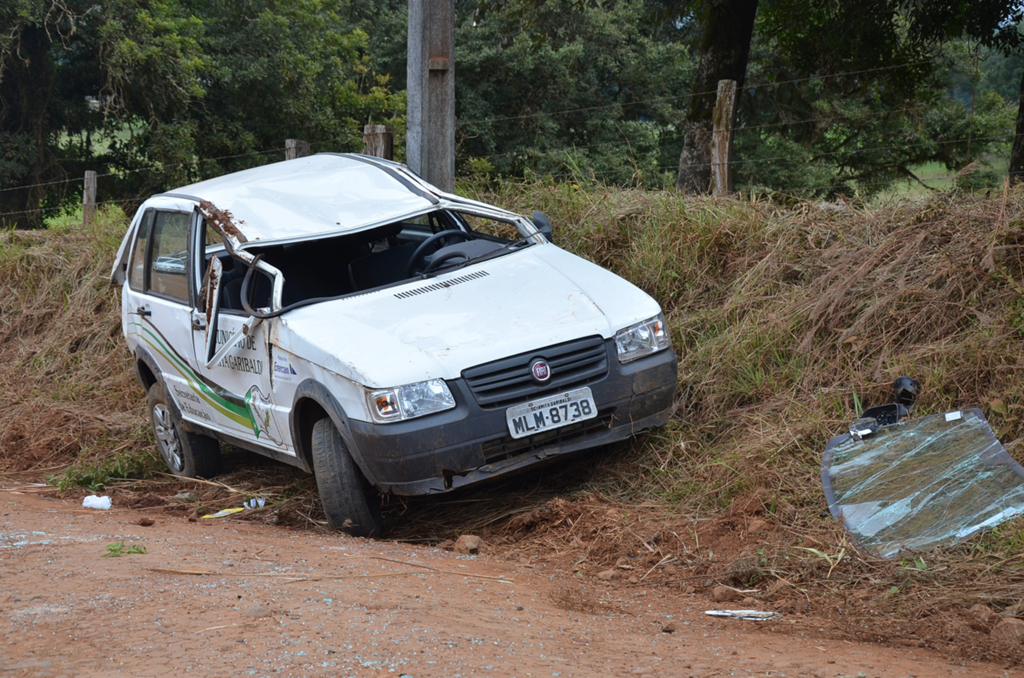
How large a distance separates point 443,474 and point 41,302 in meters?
7.77

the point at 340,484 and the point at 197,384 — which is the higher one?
the point at 197,384

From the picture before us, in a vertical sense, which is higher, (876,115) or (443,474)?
(876,115)

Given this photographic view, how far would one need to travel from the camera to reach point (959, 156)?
21.6 metres

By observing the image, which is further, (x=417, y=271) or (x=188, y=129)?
(x=188, y=129)

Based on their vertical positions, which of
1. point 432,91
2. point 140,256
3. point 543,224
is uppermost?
point 432,91

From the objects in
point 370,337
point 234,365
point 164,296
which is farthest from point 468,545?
point 164,296

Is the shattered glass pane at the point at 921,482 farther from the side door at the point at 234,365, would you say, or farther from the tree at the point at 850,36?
the tree at the point at 850,36

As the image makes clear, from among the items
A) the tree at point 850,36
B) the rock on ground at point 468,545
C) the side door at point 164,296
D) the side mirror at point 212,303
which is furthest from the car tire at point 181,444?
the tree at point 850,36

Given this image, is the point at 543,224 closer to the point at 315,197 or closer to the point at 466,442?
the point at 315,197

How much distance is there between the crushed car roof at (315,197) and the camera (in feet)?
18.8

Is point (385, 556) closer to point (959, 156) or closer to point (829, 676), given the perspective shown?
point (829, 676)

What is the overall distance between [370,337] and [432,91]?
380cm

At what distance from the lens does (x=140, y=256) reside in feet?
22.3

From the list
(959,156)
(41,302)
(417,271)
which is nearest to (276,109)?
(41,302)
